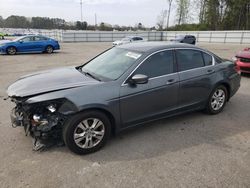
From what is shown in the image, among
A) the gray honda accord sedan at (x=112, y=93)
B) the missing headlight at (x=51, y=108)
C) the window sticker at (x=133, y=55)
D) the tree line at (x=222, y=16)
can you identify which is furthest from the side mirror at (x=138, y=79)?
the tree line at (x=222, y=16)

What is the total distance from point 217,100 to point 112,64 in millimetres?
2378

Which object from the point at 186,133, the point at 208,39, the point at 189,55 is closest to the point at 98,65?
the point at 189,55

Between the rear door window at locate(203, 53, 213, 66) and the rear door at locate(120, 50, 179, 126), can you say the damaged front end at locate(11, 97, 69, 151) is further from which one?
the rear door window at locate(203, 53, 213, 66)

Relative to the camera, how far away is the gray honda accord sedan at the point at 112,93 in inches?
118

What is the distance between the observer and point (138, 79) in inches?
128

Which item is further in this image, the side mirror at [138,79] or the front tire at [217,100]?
the front tire at [217,100]

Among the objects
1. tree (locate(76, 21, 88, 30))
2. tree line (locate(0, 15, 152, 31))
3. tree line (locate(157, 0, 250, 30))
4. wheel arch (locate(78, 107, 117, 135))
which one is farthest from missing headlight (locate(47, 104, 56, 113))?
tree line (locate(0, 15, 152, 31))

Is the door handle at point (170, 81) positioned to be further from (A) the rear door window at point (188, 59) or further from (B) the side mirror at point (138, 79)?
(B) the side mirror at point (138, 79)

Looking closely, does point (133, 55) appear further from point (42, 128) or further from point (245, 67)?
point (245, 67)

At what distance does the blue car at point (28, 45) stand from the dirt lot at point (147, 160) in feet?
42.0

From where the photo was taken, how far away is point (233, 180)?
2627 mm

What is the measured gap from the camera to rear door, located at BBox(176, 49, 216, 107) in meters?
3.94

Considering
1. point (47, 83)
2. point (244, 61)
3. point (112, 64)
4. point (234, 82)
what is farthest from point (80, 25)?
point (47, 83)

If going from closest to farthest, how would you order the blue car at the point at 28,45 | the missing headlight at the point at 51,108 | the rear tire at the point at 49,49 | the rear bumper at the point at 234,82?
the missing headlight at the point at 51,108
the rear bumper at the point at 234,82
the blue car at the point at 28,45
the rear tire at the point at 49,49
